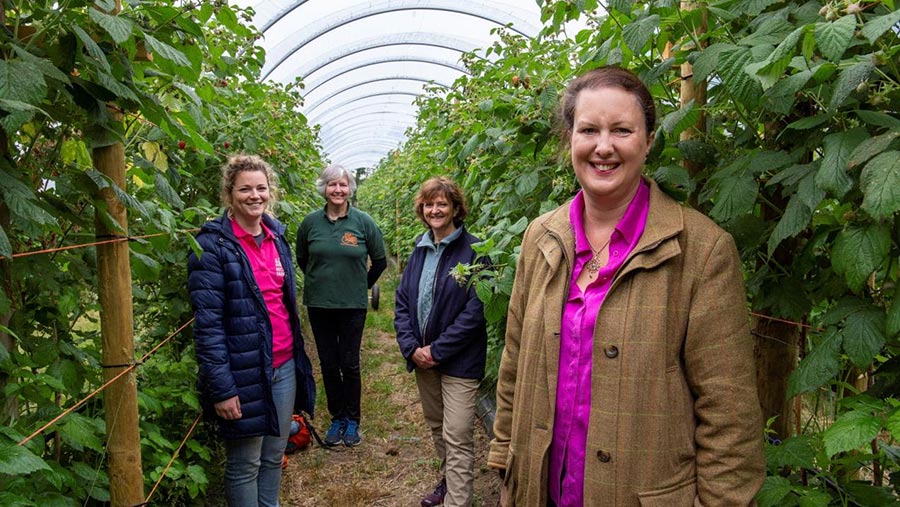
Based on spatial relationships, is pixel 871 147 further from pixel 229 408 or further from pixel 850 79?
pixel 229 408

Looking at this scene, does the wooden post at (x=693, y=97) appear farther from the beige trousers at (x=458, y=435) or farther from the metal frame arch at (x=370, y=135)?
the metal frame arch at (x=370, y=135)

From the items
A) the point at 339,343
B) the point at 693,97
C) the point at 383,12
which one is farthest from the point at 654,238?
the point at 383,12

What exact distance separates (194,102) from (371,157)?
29176 millimetres

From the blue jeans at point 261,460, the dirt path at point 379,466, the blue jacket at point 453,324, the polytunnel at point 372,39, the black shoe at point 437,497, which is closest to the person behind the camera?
the blue jeans at point 261,460

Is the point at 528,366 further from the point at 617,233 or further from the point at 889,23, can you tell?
the point at 889,23

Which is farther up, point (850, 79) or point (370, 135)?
point (370, 135)

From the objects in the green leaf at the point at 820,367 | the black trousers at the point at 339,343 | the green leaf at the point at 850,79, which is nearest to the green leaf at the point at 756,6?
the green leaf at the point at 850,79

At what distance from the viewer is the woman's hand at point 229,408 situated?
2.61 m

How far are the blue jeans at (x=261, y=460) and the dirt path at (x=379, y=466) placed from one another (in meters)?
0.74

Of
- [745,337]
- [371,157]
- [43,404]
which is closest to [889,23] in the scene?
[745,337]

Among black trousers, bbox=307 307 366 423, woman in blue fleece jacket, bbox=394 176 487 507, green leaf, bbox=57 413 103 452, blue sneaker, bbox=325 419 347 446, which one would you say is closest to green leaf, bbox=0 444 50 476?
green leaf, bbox=57 413 103 452

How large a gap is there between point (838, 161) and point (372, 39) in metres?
12.8

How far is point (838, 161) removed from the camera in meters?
1.15

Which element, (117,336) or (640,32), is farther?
(117,336)
